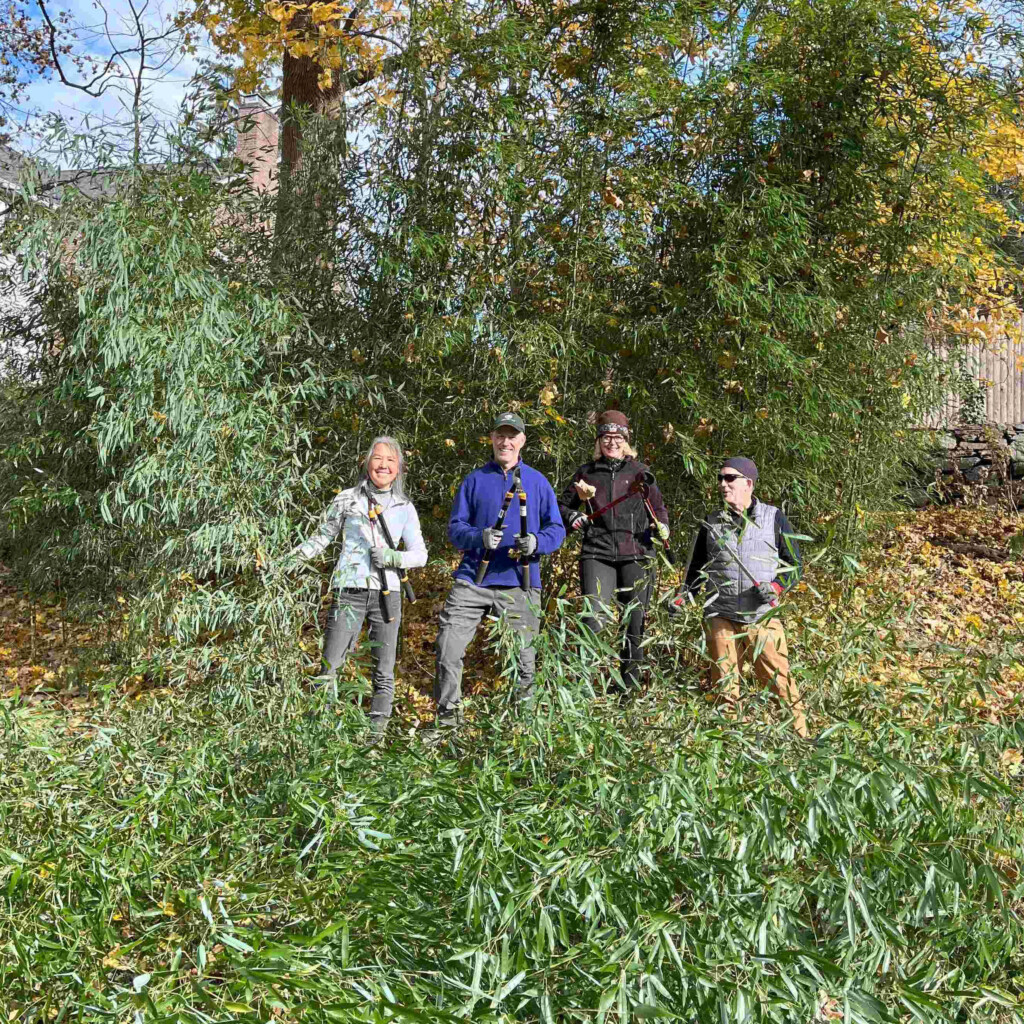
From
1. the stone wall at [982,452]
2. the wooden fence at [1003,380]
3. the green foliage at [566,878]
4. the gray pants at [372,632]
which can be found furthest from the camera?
the wooden fence at [1003,380]

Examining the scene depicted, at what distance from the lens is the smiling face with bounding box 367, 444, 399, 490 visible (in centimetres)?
450

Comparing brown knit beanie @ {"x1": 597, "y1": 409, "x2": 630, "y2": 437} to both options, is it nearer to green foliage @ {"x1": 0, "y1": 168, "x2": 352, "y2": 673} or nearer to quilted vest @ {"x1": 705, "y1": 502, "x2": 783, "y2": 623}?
quilted vest @ {"x1": 705, "y1": 502, "x2": 783, "y2": 623}

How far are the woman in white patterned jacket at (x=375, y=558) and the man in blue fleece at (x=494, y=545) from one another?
222mm

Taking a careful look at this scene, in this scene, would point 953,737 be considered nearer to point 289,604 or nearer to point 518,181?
point 289,604

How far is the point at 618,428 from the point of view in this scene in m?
4.62

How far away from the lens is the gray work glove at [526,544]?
14.2 feet

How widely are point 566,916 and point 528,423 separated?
3.82 meters

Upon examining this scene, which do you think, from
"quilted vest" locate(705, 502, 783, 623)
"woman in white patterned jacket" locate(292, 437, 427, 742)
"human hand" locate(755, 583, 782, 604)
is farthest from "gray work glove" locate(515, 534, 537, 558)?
"human hand" locate(755, 583, 782, 604)

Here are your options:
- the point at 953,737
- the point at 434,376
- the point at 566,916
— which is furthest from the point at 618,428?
the point at 566,916

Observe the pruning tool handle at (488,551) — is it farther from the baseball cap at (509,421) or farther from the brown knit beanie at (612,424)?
the brown knit beanie at (612,424)

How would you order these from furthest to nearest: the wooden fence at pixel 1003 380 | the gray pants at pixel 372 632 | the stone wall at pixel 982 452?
the wooden fence at pixel 1003 380 → the stone wall at pixel 982 452 → the gray pants at pixel 372 632

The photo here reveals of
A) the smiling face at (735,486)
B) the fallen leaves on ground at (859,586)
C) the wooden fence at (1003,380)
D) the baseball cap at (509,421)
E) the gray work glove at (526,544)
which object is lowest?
the fallen leaves on ground at (859,586)

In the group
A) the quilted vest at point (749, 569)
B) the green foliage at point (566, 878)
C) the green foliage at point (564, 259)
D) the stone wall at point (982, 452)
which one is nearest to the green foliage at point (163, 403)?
the green foliage at point (564, 259)

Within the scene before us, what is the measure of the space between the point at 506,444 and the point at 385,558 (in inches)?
28.7
